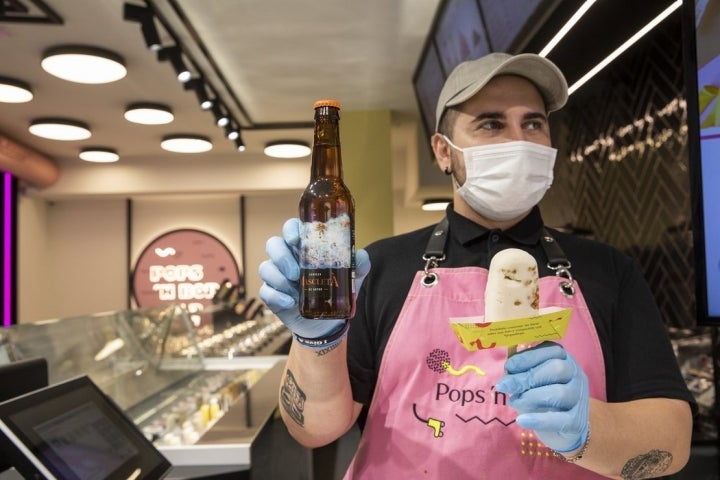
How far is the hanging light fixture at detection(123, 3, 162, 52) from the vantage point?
4266 millimetres

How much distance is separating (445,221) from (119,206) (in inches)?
413

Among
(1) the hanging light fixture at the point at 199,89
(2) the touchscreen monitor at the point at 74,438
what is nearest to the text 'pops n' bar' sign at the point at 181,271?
(1) the hanging light fixture at the point at 199,89

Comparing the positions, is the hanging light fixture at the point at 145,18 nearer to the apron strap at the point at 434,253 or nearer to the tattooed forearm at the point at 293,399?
the apron strap at the point at 434,253

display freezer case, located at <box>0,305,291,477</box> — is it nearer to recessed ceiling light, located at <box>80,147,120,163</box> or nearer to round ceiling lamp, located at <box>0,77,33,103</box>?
round ceiling lamp, located at <box>0,77,33,103</box>

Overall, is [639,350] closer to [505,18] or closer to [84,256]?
[505,18]

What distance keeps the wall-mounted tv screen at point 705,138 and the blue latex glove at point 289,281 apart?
3.55 ft

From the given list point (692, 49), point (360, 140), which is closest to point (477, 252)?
point (692, 49)

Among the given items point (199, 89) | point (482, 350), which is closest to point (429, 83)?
point (199, 89)

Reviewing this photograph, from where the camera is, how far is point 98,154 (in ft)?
29.1

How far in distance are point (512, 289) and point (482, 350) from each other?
412 millimetres

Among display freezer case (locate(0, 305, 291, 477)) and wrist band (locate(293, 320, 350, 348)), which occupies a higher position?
wrist band (locate(293, 320, 350, 348))

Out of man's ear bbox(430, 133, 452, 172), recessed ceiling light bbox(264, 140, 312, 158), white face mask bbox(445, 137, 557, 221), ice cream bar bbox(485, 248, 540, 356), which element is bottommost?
ice cream bar bbox(485, 248, 540, 356)

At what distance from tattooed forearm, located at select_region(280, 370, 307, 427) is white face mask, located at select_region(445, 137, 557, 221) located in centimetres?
68

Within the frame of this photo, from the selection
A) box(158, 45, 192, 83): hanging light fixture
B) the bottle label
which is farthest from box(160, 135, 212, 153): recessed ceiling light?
the bottle label
